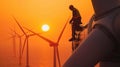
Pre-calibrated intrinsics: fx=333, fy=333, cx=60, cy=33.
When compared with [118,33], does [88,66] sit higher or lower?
lower

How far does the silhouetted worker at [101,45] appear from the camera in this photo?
3.49 metres

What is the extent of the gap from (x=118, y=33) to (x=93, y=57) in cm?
36

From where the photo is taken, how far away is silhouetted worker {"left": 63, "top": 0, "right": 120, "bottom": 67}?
349 cm

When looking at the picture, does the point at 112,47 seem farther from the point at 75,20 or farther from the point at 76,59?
the point at 75,20

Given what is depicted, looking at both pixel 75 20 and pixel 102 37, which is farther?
pixel 75 20

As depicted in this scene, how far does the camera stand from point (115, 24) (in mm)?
3500

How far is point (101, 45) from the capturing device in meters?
3.52

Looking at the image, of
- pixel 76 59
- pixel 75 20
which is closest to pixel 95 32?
pixel 76 59

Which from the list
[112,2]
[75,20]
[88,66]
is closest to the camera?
[88,66]

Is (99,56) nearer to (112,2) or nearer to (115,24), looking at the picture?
(115,24)

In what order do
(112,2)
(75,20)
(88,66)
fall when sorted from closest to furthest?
1. (88,66)
2. (112,2)
3. (75,20)

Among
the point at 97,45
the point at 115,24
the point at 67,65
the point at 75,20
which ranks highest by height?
the point at 115,24

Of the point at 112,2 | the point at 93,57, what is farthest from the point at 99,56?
the point at 112,2

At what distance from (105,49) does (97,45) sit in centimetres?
10
